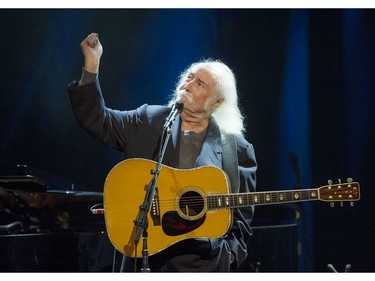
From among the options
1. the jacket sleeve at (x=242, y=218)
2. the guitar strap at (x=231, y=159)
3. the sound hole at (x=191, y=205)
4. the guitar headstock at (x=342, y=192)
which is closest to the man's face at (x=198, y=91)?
the guitar strap at (x=231, y=159)

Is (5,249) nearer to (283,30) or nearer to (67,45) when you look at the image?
(67,45)

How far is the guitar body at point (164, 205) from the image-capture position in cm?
370


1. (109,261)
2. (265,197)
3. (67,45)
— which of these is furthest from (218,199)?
→ (67,45)

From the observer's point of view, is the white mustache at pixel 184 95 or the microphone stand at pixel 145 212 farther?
the white mustache at pixel 184 95

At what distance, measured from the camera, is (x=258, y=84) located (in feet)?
17.5

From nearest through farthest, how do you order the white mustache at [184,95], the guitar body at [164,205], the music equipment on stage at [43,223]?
1. the guitar body at [164,205]
2. the white mustache at [184,95]
3. the music equipment on stage at [43,223]

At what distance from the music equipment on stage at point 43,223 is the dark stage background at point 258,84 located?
65 centimetres

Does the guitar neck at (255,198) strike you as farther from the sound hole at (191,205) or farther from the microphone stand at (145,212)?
the microphone stand at (145,212)

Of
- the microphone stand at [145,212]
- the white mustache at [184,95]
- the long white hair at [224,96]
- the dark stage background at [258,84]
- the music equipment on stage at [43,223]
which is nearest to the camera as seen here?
the microphone stand at [145,212]

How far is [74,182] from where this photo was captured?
548cm

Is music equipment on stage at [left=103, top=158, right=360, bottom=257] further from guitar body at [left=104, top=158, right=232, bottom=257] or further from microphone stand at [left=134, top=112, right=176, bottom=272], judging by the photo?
microphone stand at [left=134, top=112, right=176, bottom=272]

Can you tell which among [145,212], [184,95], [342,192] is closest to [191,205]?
[145,212]

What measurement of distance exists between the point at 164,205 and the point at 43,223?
1.39 metres

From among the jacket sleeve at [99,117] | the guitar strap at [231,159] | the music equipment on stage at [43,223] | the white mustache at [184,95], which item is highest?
the white mustache at [184,95]
